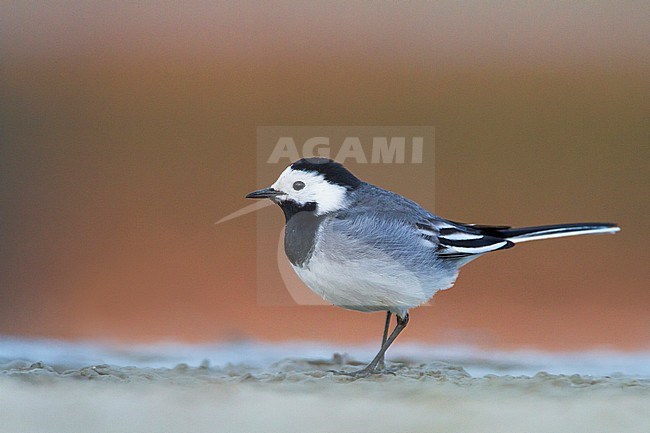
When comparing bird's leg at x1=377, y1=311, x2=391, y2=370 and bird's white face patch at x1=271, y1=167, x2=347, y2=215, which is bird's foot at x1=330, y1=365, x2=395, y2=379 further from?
bird's white face patch at x1=271, y1=167, x2=347, y2=215

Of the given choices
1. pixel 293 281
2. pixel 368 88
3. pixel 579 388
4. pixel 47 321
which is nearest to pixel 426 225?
pixel 293 281

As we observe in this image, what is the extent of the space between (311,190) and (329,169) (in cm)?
5

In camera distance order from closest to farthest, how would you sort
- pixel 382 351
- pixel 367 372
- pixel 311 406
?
pixel 311 406 → pixel 367 372 → pixel 382 351

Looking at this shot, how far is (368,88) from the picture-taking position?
2270mm

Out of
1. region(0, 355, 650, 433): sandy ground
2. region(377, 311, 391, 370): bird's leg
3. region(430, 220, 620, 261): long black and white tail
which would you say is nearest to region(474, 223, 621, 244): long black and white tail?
region(430, 220, 620, 261): long black and white tail

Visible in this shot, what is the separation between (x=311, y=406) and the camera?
1195 mm

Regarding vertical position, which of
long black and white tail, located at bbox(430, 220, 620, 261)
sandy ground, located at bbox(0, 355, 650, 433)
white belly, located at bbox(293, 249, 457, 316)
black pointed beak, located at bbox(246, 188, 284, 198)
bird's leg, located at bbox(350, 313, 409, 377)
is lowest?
sandy ground, located at bbox(0, 355, 650, 433)

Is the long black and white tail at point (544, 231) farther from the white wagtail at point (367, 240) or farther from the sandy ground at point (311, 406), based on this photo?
the sandy ground at point (311, 406)

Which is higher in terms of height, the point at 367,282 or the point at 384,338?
the point at 367,282

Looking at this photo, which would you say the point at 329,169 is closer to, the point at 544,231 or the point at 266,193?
the point at 266,193

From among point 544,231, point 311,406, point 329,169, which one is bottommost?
point 311,406

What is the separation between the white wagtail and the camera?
1608 millimetres

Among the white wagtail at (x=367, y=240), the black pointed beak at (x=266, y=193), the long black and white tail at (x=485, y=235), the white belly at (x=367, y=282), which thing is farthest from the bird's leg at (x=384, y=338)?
the black pointed beak at (x=266, y=193)

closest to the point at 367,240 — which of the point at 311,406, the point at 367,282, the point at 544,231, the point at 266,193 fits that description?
the point at 367,282
